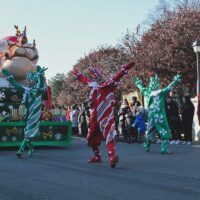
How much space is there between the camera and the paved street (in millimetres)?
5773

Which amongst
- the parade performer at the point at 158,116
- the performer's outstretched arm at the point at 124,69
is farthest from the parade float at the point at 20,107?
the performer's outstretched arm at the point at 124,69

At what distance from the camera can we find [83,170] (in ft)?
27.0

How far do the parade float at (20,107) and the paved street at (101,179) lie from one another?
3316 millimetres

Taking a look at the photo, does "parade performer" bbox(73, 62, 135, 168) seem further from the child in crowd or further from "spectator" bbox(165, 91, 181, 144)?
"spectator" bbox(165, 91, 181, 144)

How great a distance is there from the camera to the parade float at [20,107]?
13.4 m

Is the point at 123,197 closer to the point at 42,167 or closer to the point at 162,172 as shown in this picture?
the point at 162,172

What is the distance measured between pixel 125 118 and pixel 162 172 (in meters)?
9.58

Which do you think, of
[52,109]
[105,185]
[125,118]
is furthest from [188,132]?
[105,185]

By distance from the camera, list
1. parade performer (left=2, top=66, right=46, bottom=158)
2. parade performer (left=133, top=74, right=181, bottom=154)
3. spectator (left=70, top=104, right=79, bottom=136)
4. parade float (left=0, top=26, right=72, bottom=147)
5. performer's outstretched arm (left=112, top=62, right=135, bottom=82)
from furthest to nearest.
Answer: spectator (left=70, top=104, right=79, bottom=136) → parade float (left=0, top=26, right=72, bottom=147) → parade performer (left=133, top=74, right=181, bottom=154) → parade performer (left=2, top=66, right=46, bottom=158) → performer's outstretched arm (left=112, top=62, right=135, bottom=82)

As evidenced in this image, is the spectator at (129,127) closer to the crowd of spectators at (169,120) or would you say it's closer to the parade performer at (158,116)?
the crowd of spectators at (169,120)

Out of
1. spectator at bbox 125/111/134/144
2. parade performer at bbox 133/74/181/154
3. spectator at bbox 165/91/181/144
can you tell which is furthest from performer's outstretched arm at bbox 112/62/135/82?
spectator at bbox 125/111/134/144

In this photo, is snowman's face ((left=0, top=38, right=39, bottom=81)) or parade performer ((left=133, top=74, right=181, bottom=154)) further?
snowman's face ((left=0, top=38, right=39, bottom=81))

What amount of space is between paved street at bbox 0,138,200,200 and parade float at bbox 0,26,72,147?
332cm

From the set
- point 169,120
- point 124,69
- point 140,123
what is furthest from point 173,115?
point 124,69
